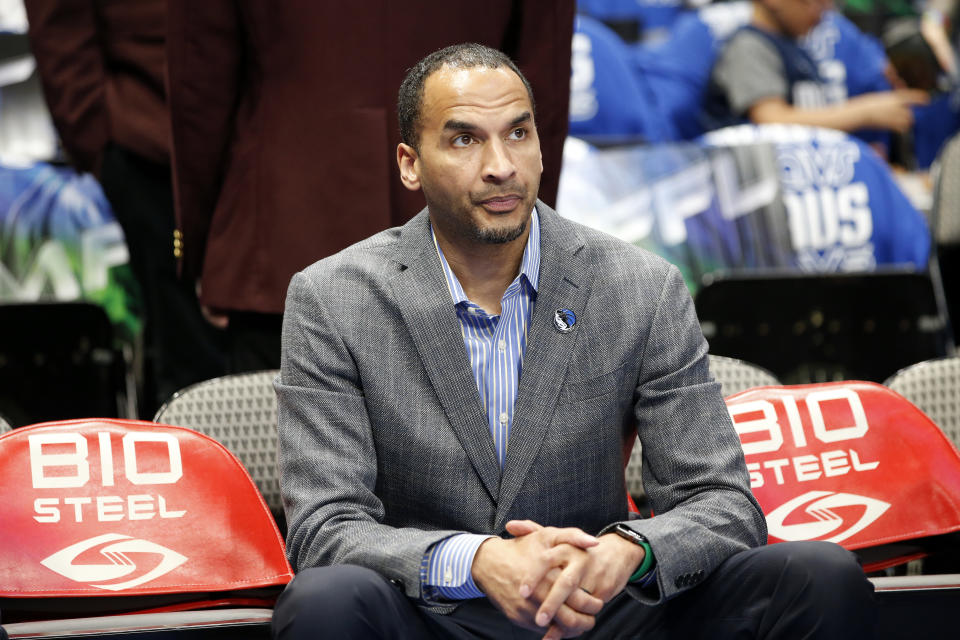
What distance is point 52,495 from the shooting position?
6.87ft

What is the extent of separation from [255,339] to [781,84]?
293cm

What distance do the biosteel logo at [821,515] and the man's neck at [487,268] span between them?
68cm

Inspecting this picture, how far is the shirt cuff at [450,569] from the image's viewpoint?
1.76 meters

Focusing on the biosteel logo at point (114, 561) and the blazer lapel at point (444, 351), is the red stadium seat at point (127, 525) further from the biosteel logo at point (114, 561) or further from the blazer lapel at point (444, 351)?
the blazer lapel at point (444, 351)

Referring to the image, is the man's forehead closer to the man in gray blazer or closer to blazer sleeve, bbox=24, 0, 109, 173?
the man in gray blazer

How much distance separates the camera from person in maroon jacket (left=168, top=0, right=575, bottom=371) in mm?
2574

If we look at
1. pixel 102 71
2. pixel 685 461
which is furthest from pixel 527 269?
pixel 102 71

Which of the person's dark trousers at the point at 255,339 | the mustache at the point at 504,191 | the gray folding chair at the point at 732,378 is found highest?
the mustache at the point at 504,191

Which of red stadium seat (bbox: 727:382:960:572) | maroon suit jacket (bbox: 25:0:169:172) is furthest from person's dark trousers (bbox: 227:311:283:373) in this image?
red stadium seat (bbox: 727:382:960:572)

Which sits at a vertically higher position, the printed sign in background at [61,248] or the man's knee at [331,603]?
the printed sign in background at [61,248]

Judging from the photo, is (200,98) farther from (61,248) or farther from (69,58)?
(61,248)

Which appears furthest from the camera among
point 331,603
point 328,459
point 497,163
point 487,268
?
point 487,268

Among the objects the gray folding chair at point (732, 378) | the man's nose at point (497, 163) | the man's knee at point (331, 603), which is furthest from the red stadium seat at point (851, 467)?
the man's knee at point (331, 603)

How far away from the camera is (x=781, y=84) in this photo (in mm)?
4914
